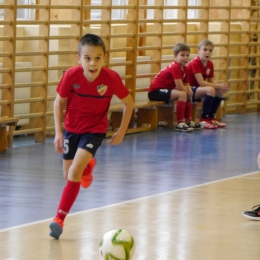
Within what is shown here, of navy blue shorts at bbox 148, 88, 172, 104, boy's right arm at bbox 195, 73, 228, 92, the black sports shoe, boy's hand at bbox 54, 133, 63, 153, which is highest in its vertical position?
boy's hand at bbox 54, 133, 63, 153

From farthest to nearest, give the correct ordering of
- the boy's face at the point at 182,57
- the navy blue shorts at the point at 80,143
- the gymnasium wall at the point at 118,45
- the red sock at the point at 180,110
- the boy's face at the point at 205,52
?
the boy's face at the point at 205,52, the red sock at the point at 180,110, the boy's face at the point at 182,57, the gymnasium wall at the point at 118,45, the navy blue shorts at the point at 80,143

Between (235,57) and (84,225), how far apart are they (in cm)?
971

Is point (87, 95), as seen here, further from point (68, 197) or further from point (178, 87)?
point (178, 87)

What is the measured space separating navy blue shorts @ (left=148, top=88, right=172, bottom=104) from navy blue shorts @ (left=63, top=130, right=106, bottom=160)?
6374mm

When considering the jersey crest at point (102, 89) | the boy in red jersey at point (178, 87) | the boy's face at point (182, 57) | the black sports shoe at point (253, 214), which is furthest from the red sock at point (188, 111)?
the jersey crest at point (102, 89)

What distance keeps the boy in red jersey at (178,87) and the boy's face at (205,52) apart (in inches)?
17.7

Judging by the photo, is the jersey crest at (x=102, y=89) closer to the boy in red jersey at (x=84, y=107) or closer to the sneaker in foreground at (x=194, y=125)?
the boy in red jersey at (x=84, y=107)

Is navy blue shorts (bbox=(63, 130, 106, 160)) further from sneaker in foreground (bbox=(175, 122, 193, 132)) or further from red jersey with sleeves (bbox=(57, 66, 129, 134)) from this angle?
sneaker in foreground (bbox=(175, 122, 193, 132))

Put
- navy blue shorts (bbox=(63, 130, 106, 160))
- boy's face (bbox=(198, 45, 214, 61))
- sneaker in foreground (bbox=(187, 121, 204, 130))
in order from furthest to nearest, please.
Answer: boy's face (bbox=(198, 45, 214, 61)) → sneaker in foreground (bbox=(187, 121, 204, 130)) → navy blue shorts (bbox=(63, 130, 106, 160))

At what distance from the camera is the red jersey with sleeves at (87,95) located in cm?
532

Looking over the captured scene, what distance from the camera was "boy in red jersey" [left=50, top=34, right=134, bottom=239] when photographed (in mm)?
5141

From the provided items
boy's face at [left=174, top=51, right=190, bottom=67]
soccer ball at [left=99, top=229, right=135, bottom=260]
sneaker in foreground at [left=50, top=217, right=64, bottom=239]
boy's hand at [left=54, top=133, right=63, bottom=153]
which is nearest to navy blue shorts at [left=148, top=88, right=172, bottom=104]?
boy's face at [left=174, top=51, right=190, bottom=67]

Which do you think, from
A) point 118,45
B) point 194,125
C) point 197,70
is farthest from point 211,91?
point 118,45

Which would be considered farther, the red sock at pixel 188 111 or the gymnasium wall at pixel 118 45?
the red sock at pixel 188 111
